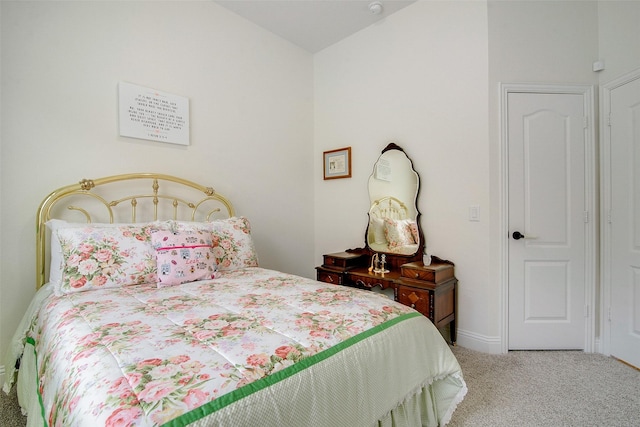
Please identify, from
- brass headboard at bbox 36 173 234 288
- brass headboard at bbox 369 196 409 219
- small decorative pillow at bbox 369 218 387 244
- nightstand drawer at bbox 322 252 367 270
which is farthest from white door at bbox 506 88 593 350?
brass headboard at bbox 36 173 234 288

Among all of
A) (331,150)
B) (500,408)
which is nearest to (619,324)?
(500,408)

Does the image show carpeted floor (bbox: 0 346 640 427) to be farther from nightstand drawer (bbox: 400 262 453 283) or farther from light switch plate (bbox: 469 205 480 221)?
light switch plate (bbox: 469 205 480 221)

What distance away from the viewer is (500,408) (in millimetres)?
1709

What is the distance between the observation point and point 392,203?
2961mm

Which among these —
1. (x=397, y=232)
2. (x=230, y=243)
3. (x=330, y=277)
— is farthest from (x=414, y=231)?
(x=230, y=243)

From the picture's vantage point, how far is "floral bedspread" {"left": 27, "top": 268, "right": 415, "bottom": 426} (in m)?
0.75

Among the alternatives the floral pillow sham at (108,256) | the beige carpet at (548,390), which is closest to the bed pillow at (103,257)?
the floral pillow sham at (108,256)

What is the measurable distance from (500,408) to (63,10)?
3.67 metres

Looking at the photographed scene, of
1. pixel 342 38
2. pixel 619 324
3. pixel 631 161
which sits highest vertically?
pixel 342 38

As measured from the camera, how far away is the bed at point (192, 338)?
798 mm

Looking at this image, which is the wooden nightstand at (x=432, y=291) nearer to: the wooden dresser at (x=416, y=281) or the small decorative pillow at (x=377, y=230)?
the wooden dresser at (x=416, y=281)

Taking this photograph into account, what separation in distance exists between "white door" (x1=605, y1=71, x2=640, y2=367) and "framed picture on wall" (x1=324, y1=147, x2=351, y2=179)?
7.11ft

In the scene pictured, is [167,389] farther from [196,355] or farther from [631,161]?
[631,161]

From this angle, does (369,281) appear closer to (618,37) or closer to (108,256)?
(108,256)
